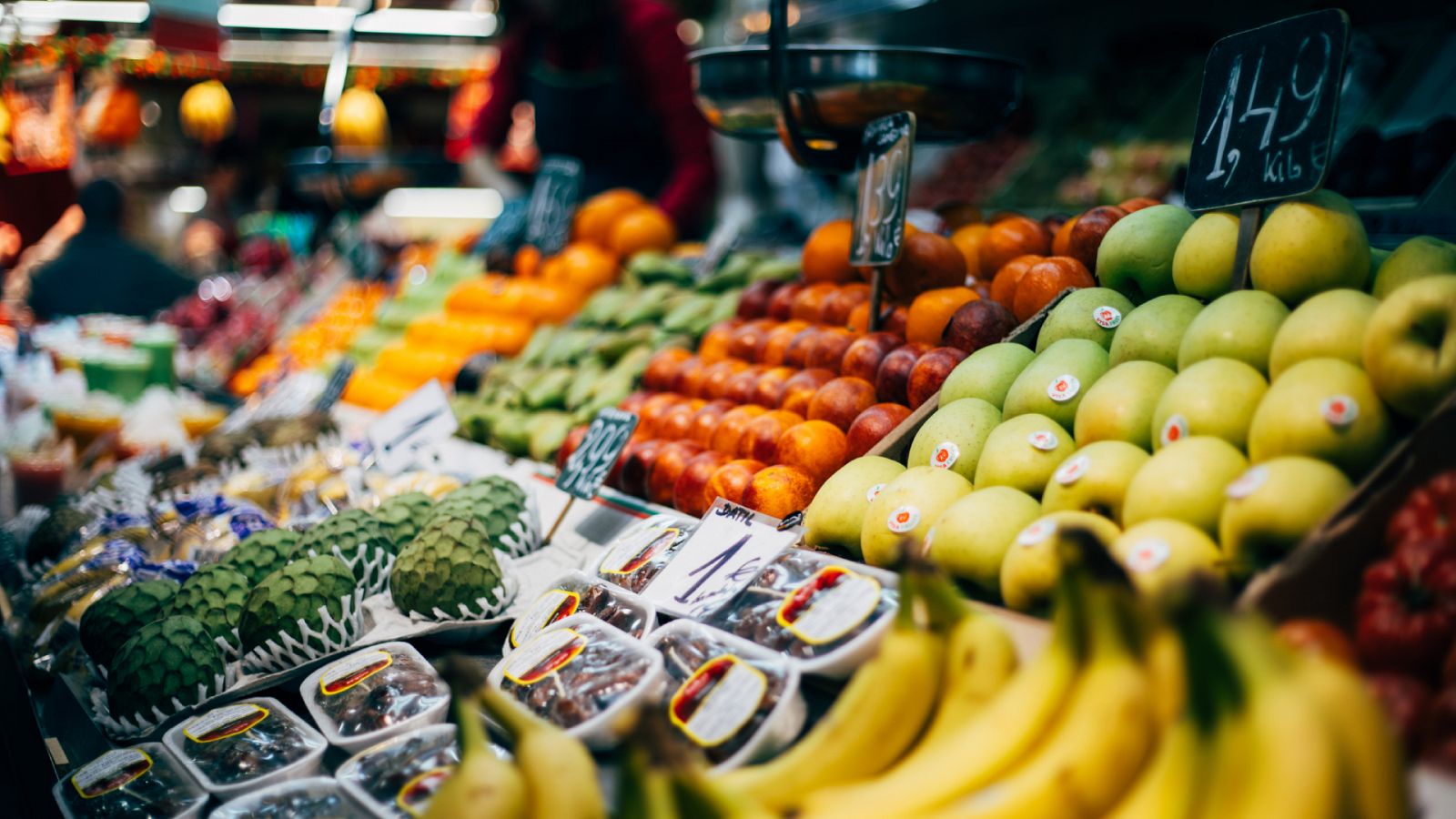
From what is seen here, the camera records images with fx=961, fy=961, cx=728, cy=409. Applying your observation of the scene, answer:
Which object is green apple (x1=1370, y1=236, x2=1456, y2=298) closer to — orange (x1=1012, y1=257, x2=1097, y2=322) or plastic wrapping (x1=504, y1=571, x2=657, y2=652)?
orange (x1=1012, y1=257, x2=1097, y2=322)

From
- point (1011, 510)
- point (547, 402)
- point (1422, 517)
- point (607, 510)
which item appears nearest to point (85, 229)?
point (547, 402)

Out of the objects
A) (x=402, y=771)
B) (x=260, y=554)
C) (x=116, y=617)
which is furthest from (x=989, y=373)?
(x=116, y=617)

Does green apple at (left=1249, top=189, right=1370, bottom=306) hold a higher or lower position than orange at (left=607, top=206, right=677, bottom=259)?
higher

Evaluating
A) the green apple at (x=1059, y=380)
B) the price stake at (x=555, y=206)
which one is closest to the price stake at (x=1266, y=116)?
the green apple at (x=1059, y=380)

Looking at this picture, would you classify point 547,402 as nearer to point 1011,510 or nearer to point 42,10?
point 1011,510

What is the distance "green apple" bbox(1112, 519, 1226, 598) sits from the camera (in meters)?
1.17

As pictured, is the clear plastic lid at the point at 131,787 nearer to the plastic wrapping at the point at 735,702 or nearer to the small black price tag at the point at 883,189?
the plastic wrapping at the point at 735,702

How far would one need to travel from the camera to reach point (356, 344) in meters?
4.77

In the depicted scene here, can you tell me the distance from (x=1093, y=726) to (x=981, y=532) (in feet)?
1.75

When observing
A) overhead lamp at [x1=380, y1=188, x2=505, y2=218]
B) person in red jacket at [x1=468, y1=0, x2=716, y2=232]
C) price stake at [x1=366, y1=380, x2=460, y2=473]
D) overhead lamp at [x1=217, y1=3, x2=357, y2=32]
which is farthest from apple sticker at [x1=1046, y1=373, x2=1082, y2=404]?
overhead lamp at [x1=380, y1=188, x2=505, y2=218]

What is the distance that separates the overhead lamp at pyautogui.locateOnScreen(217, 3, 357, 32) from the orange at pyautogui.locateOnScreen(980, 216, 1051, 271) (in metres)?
8.47

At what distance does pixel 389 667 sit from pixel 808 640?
0.79 m

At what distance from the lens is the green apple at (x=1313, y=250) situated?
147 cm

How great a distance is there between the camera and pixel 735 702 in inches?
51.5
